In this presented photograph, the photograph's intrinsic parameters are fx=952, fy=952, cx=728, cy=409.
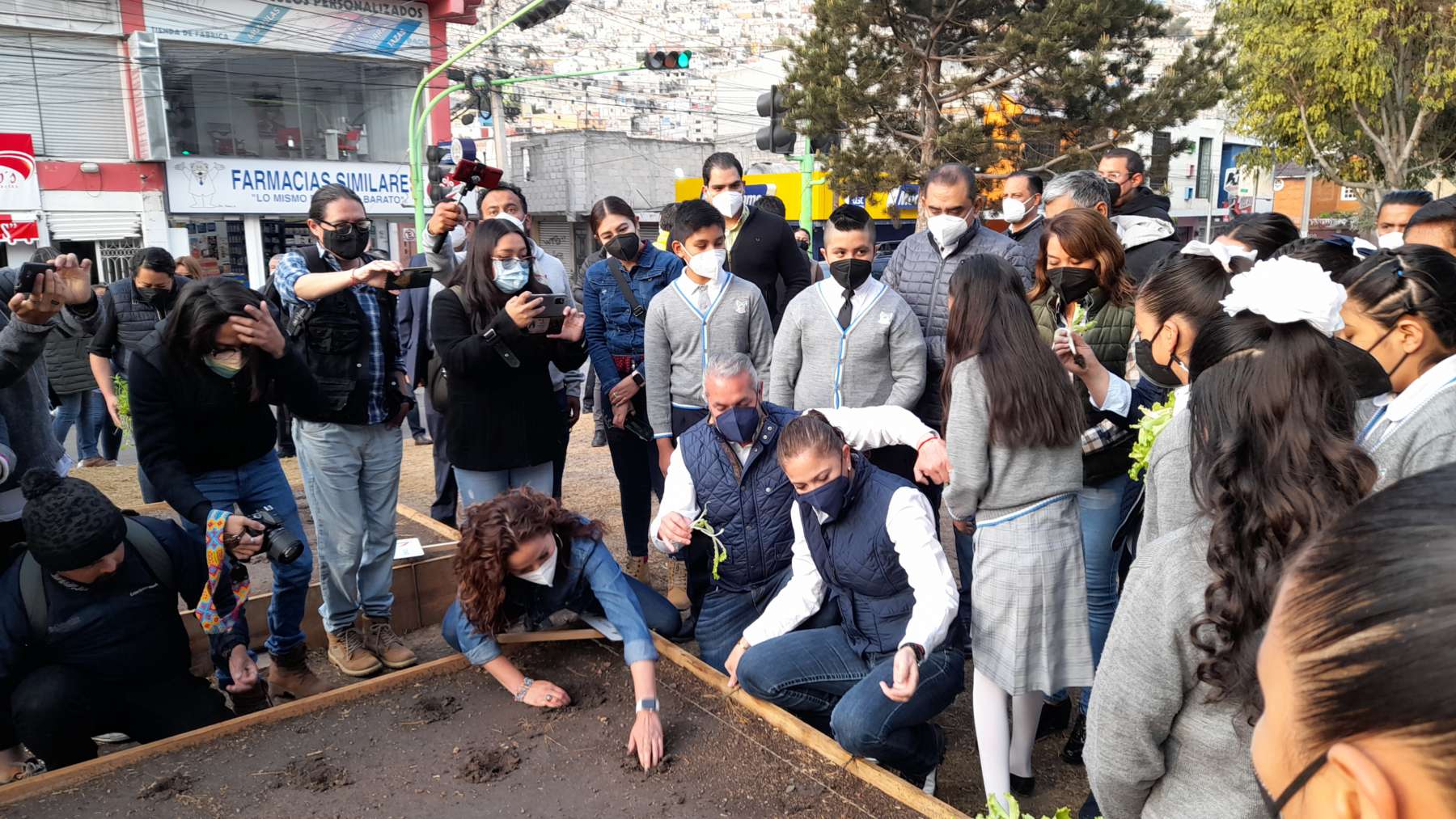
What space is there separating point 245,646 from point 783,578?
1.78 metres

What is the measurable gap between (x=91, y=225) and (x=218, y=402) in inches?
670

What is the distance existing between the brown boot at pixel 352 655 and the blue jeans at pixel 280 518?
0.66 ft

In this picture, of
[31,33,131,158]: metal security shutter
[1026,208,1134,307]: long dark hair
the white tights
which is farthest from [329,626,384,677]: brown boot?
[31,33,131,158]: metal security shutter

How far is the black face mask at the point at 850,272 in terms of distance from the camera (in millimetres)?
3607

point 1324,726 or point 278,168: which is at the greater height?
point 278,168

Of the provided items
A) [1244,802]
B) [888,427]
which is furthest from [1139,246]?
[1244,802]

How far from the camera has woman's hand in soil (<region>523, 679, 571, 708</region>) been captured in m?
2.97

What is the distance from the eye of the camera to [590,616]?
333cm

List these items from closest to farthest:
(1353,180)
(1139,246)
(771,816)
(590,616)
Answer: (771,816)
(590,616)
(1139,246)
(1353,180)

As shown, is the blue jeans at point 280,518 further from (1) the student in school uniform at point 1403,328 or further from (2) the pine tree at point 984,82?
(2) the pine tree at point 984,82

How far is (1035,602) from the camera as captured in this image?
→ 2.55m

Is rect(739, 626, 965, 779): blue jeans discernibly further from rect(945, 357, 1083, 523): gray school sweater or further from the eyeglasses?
the eyeglasses

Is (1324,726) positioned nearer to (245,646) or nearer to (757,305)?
(245,646)

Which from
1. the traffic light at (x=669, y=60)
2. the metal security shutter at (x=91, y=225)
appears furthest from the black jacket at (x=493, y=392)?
the metal security shutter at (x=91, y=225)
